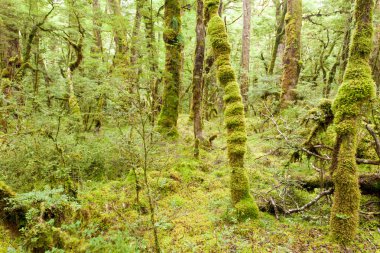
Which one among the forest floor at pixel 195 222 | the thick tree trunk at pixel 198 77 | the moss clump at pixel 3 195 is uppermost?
the thick tree trunk at pixel 198 77

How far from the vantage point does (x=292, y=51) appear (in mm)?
11305

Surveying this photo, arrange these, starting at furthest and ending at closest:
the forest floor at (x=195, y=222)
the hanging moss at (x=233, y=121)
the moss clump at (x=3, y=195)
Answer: the hanging moss at (x=233, y=121)
the moss clump at (x=3, y=195)
the forest floor at (x=195, y=222)

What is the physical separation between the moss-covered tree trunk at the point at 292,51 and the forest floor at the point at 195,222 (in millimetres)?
5342

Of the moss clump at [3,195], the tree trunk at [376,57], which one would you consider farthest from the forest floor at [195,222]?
the tree trunk at [376,57]

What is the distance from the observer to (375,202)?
4.25m

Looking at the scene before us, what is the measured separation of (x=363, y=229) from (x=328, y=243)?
0.86m

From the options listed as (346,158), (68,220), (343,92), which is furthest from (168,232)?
(343,92)

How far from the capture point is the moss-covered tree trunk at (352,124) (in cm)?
327

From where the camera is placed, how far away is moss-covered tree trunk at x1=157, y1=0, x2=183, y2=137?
29.9 ft

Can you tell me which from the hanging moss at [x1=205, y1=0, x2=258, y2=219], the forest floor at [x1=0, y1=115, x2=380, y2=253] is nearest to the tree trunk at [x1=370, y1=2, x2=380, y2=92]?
the forest floor at [x1=0, y1=115, x2=380, y2=253]

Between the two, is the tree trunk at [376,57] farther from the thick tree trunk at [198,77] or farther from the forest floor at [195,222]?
the thick tree trunk at [198,77]

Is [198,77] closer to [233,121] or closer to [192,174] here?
[192,174]

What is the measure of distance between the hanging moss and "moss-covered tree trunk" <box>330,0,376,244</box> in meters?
1.30

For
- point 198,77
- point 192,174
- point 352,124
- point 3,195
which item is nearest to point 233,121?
point 352,124
